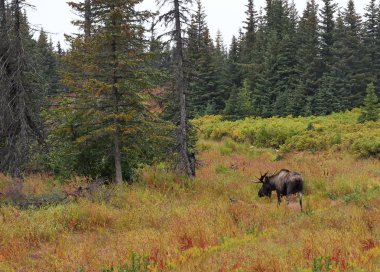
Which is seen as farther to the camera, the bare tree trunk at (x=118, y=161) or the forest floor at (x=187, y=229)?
the bare tree trunk at (x=118, y=161)

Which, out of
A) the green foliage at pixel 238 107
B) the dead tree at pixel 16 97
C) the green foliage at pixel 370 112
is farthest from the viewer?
the green foliage at pixel 238 107

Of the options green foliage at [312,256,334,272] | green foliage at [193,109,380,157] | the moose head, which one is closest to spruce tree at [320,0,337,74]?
green foliage at [193,109,380,157]

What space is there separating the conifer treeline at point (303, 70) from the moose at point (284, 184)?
23.6 m

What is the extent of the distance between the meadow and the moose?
0.51 m

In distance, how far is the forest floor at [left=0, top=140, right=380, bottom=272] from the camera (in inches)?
273

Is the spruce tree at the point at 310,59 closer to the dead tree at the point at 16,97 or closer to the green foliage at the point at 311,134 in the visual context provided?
the green foliage at the point at 311,134

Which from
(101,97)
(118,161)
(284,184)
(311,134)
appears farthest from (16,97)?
(311,134)

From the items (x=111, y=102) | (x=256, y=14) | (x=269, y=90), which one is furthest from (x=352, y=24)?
(x=111, y=102)

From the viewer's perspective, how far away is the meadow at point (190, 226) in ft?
22.8

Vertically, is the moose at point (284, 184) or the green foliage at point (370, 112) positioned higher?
the green foliage at point (370, 112)

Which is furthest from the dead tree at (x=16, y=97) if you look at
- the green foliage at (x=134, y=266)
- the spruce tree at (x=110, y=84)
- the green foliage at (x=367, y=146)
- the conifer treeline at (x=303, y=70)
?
the conifer treeline at (x=303, y=70)

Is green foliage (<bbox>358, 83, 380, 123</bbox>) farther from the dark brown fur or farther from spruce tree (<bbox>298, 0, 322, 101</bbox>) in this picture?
the dark brown fur

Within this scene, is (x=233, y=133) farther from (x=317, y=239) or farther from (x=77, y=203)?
(x=317, y=239)

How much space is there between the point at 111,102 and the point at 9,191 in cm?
517
